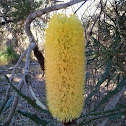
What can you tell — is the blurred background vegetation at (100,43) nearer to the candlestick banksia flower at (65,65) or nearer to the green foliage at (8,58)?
the candlestick banksia flower at (65,65)

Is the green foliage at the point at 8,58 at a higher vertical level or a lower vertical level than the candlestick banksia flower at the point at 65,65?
lower

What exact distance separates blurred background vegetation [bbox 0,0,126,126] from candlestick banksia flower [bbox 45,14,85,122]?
2.4 inches

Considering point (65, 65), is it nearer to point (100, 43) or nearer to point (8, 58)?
point (100, 43)

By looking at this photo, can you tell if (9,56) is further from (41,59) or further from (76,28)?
(76,28)

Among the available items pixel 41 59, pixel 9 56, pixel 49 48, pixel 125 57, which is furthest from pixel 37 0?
pixel 9 56

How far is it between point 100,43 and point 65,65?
21.4 inches

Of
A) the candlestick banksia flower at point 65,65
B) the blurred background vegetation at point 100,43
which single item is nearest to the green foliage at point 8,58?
the blurred background vegetation at point 100,43

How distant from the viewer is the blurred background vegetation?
56cm

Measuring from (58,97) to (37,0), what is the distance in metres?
1.56

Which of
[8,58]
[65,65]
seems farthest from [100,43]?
[8,58]

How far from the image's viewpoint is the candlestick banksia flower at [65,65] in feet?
1.32

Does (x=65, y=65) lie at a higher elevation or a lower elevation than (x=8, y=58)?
higher

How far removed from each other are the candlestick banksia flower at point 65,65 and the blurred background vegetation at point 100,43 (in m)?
0.06

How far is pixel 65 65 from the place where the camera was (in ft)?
1.35
